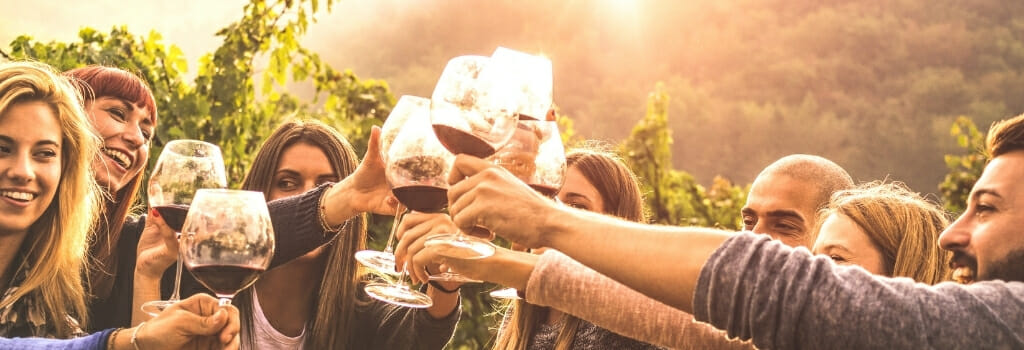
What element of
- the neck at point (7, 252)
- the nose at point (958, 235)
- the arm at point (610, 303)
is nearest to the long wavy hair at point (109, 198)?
the neck at point (7, 252)

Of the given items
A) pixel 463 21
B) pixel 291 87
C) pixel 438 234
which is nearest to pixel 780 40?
pixel 463 21

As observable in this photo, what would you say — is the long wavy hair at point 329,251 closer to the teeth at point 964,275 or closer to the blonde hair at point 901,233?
the blonde hair at point 901,233

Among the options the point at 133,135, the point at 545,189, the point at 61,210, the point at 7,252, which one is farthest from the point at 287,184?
the point at 545,189

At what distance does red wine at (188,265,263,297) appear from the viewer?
6.62 feet

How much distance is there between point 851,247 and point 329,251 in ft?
5.47

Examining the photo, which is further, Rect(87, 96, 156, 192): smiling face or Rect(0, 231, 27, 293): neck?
Rect(87, 96, 156, 192): smiling face

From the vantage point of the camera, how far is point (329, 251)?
346 cm

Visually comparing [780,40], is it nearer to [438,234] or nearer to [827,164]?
[827,164]

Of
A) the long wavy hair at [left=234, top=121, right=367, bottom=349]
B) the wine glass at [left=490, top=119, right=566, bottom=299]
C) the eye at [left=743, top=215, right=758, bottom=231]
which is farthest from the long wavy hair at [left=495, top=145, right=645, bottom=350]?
the wine glass at [left=490, top=119, right=566, bottom=299]

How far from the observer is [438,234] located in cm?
205

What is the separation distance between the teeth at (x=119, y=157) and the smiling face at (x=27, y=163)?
49 centimetres

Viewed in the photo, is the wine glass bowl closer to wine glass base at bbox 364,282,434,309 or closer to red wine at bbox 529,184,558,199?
red wine at bbox 529,184,558,199

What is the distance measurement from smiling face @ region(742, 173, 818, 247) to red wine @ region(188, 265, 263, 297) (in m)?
1.68

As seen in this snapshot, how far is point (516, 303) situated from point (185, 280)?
0.95 metres
